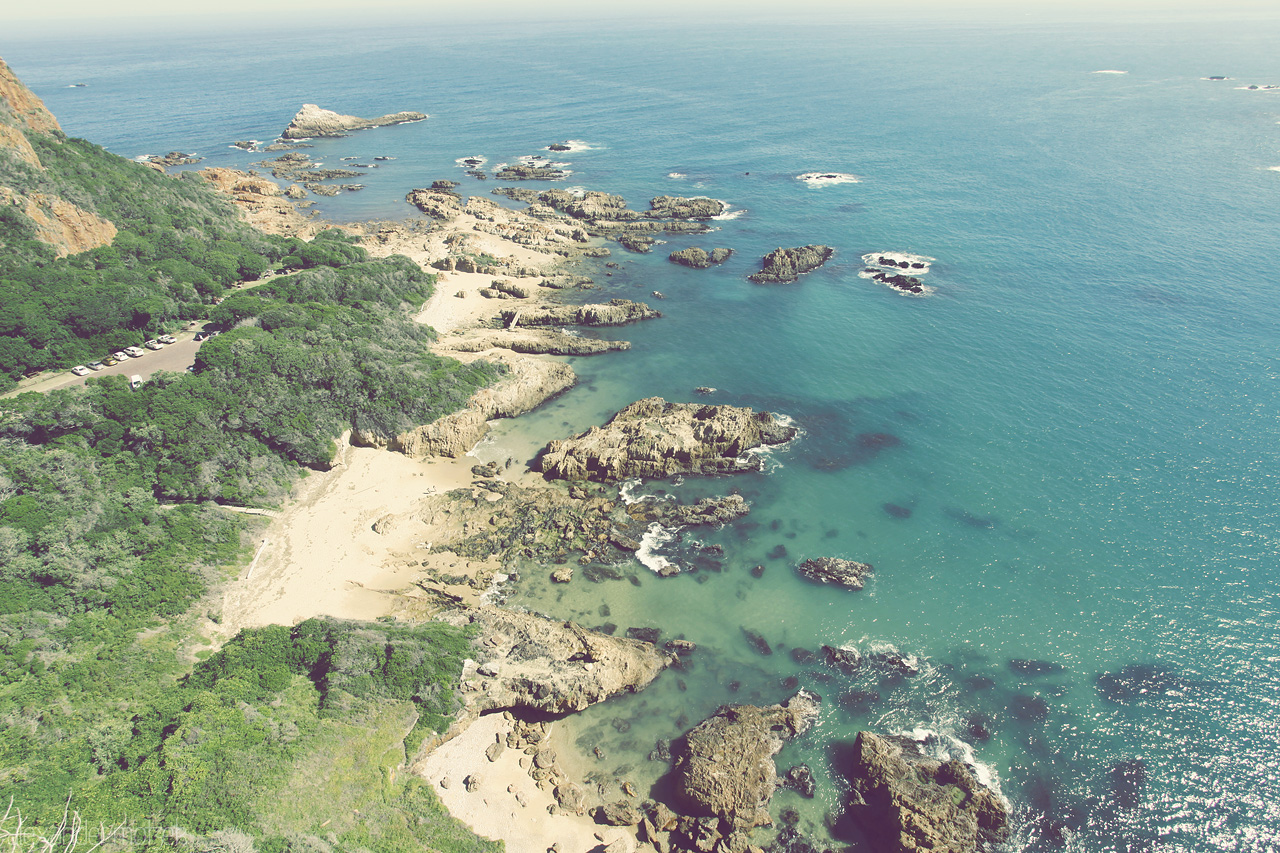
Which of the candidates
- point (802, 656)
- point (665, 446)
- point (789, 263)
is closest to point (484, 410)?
point (665, 446)

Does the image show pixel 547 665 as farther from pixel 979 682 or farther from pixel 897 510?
pixel 897 510

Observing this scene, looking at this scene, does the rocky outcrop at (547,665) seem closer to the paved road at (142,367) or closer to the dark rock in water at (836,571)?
the dark rock in water at (836,571)

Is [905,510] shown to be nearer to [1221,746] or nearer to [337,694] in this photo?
[1221,746]

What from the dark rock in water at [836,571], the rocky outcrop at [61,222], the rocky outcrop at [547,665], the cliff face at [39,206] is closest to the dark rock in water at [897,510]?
the dark rock in water at [836,571]

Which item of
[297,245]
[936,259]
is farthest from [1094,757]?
[297,245]

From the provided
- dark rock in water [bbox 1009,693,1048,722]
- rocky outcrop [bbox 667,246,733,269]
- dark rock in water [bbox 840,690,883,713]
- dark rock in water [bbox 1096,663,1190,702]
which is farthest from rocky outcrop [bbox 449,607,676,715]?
rocky outcrop [bbox 667,246,733,269]
